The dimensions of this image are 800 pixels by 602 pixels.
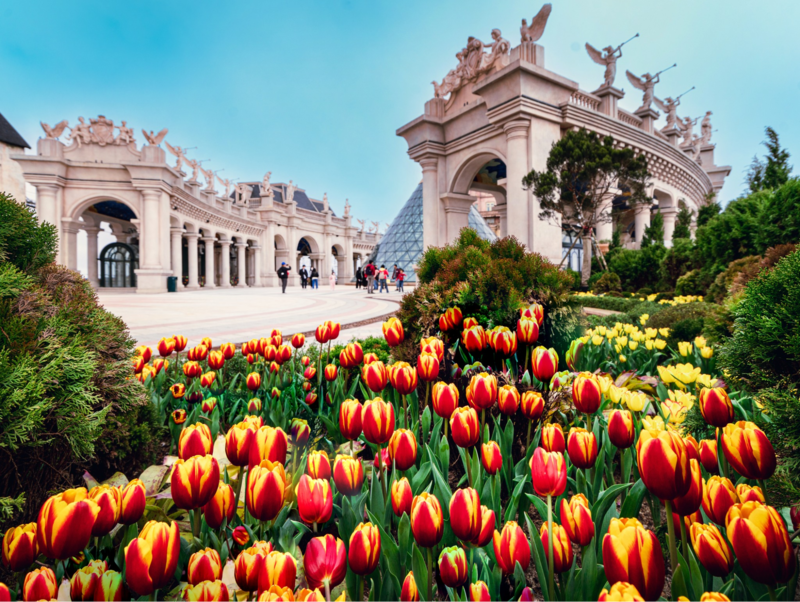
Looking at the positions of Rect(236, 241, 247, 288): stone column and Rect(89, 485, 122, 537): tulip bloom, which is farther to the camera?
Rect(236, 241, 247, 288): stone column

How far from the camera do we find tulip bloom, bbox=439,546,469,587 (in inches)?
35.2

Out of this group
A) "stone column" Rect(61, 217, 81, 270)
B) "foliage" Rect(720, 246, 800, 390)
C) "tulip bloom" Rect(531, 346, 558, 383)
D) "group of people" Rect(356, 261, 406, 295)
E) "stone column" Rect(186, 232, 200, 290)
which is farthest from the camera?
"stone column" Rect(186, 232, 200, 290)

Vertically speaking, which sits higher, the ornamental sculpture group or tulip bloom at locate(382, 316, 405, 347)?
the ornamental sculpture group

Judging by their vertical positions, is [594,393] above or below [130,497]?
above

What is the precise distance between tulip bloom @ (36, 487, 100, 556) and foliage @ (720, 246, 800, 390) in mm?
2110

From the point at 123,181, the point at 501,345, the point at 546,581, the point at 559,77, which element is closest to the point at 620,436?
the point at 546,581

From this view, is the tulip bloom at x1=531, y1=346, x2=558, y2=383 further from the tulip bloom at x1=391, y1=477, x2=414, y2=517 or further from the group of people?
the group of people

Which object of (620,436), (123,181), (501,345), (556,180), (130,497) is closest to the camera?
(130,497)

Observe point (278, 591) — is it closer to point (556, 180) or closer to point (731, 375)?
point (731, 375)

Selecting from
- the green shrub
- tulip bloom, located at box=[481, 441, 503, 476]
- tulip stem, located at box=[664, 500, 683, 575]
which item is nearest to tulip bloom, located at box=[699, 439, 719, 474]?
tulip stem, located at box=[664, 500, 683, 575]

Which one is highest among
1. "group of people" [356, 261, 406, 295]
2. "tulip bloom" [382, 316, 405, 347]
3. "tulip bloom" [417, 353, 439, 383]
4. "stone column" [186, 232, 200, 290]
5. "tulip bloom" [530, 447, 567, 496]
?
"stone column" [186, 232, 200, 290]

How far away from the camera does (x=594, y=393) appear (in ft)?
4.76

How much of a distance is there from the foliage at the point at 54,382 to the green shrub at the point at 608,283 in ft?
47.6

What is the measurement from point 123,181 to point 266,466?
106ft
